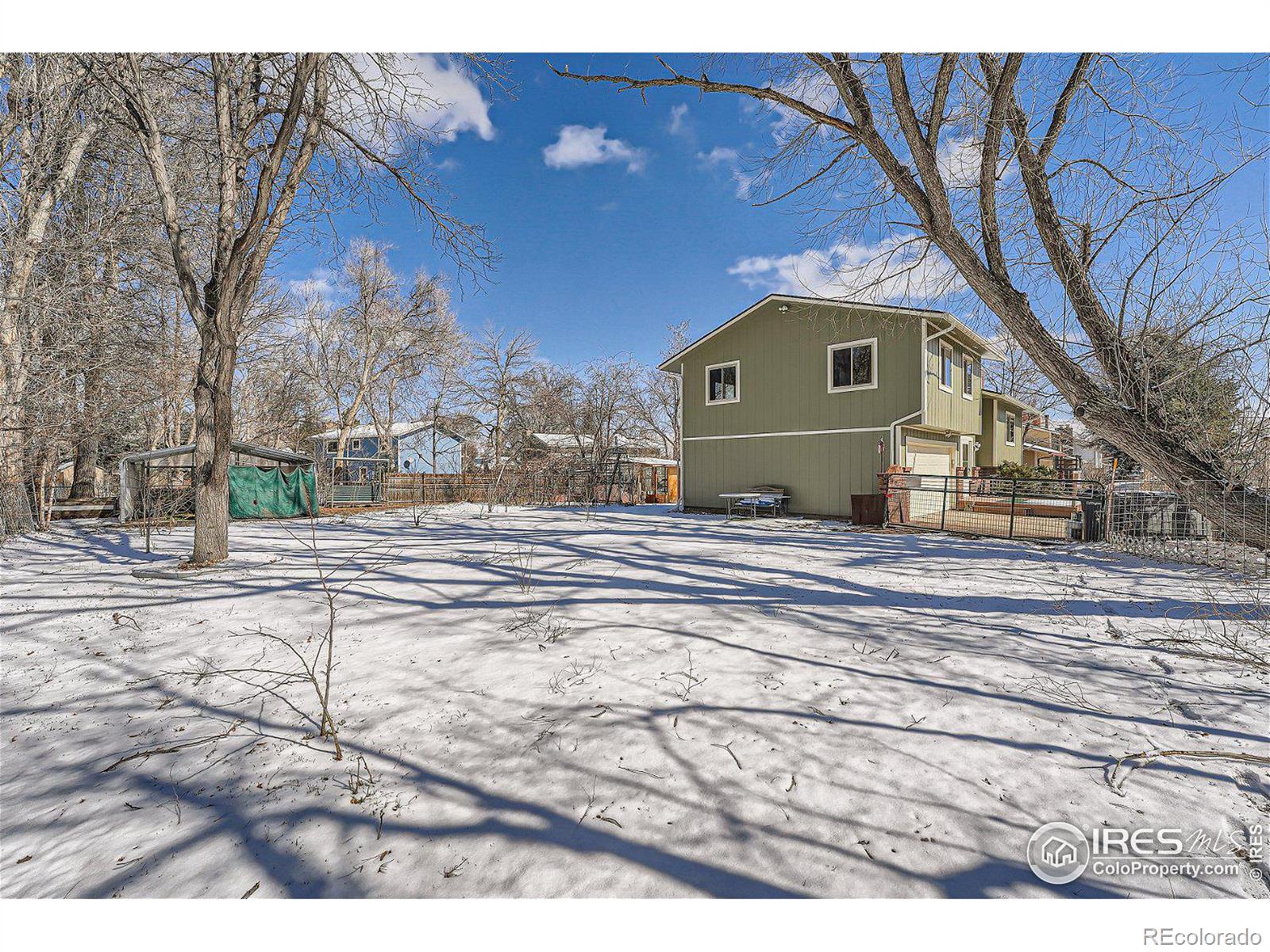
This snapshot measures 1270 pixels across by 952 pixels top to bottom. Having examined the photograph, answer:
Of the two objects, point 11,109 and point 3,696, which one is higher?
point 11,109

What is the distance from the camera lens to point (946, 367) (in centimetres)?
1334

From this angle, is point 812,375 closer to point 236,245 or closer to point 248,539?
point 236,245

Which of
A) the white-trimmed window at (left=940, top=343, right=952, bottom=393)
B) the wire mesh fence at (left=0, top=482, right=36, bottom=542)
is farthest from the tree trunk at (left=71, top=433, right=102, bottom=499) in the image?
the white-trimmed window at (left=940, top=343, right=952, bottom=393)

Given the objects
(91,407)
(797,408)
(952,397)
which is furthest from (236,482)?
(952,397)

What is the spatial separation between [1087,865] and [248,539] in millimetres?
11397

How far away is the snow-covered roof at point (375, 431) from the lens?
1261 inches

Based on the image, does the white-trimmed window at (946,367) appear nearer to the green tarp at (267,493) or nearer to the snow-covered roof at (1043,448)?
the snow-covered roof at (1043,448)

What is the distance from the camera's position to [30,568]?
6.54m

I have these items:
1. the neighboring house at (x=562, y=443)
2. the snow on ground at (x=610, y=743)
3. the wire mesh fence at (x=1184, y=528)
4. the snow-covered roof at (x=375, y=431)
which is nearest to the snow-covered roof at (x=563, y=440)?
the neighboring house at (x=562, y=443)

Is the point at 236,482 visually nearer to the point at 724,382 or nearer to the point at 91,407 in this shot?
the point at 91,407

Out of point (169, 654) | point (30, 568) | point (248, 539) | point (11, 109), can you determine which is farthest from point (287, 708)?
point (11, 109)

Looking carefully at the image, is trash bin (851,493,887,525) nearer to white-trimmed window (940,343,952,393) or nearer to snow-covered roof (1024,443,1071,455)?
white-trimmed window (940,343,952,393)

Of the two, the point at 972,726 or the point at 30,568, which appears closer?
the point at 972,726

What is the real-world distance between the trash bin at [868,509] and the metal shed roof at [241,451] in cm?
1446
